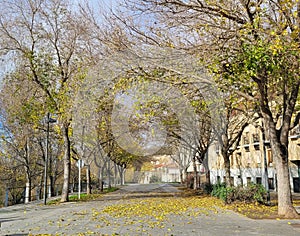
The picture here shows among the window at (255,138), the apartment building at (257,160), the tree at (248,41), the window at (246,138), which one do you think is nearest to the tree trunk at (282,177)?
the tree at (248,41)

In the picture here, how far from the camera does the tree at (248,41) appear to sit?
30.2 ft

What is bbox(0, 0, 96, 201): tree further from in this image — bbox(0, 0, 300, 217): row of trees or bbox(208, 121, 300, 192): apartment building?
bbox(208, 121, 300, 192): apartment building

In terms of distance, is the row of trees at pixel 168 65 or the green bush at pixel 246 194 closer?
the row of trees at pixel 168 65

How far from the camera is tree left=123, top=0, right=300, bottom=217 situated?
9.21 m

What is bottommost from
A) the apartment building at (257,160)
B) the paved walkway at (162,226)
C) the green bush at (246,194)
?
the paved walkway at (162,226)

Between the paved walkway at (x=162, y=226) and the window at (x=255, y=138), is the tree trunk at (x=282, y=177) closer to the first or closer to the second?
the paved walkway at (x=162, y=226)

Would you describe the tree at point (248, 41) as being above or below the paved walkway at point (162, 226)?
above

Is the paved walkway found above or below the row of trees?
below

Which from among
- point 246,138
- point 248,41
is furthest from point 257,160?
point 248,41

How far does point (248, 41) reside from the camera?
33.3 feet

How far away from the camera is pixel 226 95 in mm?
16406

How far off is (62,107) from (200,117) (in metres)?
8.65

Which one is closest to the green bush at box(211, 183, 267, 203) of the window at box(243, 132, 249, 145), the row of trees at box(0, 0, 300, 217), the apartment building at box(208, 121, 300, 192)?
the row of trees at box(0, 0, 300, 217)

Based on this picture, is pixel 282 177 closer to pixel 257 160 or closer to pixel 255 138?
pixel 257 160
